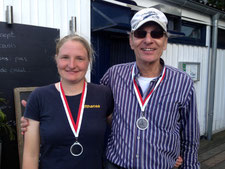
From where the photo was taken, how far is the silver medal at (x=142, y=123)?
160 centimetres

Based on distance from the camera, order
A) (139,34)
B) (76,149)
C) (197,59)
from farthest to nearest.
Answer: (197,59), (139,34), (76,149)

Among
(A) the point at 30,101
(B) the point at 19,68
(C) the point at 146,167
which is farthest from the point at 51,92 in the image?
(B) the point at 19,68

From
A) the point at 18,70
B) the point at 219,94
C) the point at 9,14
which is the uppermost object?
the point at 9,14

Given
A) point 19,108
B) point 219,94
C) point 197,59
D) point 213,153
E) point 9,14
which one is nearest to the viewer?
point 9,14

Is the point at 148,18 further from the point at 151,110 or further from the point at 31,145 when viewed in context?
the point at 31,145

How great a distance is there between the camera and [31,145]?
Answer: 5.08ft

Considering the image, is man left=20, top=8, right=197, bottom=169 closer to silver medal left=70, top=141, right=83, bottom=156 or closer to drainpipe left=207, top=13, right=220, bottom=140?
silver medal left=70, top=141, right=83, bottom=156

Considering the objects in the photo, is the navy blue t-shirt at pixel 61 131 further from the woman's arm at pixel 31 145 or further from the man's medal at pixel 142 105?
the man's medal at pixel 142 105

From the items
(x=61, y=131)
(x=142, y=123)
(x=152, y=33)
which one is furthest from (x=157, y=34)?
(x=61, y=131)

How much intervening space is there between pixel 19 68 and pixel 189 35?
4.86 metres

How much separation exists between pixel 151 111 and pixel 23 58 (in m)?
2.22

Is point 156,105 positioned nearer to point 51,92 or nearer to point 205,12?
point 51,92

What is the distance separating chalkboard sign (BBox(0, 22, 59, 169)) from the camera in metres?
2.81

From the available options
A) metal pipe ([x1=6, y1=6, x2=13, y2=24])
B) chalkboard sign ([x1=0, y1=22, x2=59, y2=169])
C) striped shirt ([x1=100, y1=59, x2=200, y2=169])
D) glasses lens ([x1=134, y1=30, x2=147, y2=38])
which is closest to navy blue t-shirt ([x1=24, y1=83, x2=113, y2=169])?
striped shirt ([x1=100, y1=59, x2=200, y2=169])
